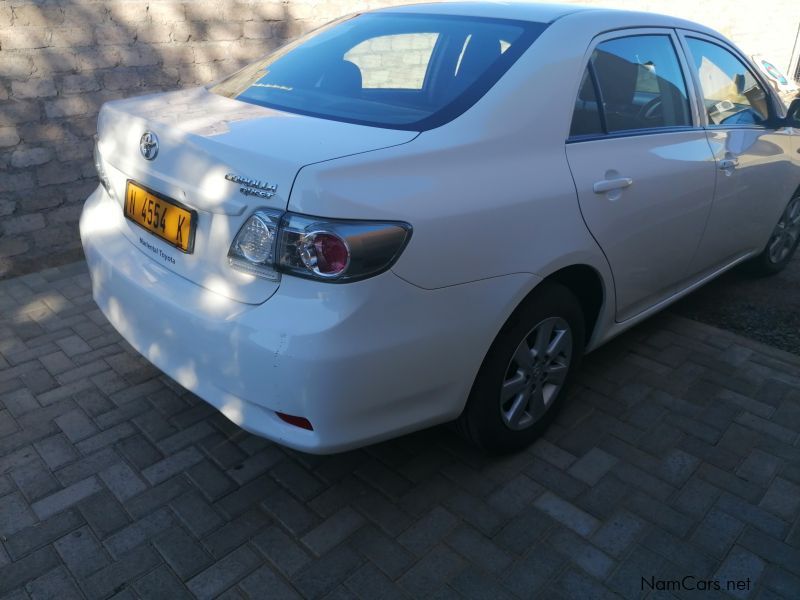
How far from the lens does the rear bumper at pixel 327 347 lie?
1.92 m

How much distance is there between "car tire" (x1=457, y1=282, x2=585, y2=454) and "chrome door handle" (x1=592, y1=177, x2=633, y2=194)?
15.7 inches

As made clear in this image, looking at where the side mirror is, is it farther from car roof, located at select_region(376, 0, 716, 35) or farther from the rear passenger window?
car roof, located at select_region(376, 0, 716, 35)

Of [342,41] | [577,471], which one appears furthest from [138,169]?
[577,471]

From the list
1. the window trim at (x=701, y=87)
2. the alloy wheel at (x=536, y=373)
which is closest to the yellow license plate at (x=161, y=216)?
the alloy wheel at (x=536, y=373)

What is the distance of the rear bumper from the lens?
1.92 m

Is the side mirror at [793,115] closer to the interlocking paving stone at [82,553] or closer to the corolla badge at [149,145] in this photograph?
the corolla badge at [149,145]

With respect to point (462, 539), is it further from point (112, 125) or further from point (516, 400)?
point (112, 125)

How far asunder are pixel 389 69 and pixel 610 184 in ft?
3.44

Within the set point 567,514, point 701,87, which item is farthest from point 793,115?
point 567,514

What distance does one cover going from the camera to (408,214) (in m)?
1.98

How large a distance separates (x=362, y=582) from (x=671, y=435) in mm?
1531

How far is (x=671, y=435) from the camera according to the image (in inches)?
115

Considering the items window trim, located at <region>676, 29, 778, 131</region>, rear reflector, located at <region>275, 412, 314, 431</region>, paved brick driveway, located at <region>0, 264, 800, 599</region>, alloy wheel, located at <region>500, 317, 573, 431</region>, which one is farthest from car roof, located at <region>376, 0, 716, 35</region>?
rear reflector, located at <region>275, 412, 314, 431</region>

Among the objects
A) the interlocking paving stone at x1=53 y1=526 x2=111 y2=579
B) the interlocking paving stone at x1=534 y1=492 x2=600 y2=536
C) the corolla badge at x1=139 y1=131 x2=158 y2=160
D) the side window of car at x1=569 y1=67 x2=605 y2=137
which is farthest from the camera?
the side window of car at x1=569 y1=67 x2=605 y2=137
